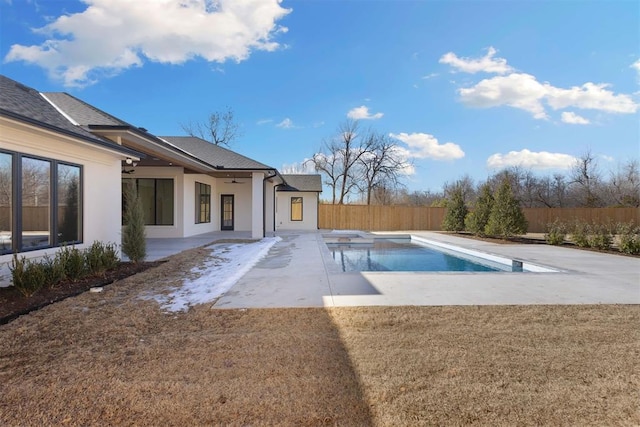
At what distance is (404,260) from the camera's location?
10.6 meters

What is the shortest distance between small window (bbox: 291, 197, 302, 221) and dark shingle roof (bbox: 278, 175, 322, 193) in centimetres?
72

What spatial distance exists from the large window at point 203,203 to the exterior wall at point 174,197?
1690 millimetres

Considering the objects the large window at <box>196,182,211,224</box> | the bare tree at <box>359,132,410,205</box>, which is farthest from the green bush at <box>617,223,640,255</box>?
the bare tree at <box>359,132,410,205</box>

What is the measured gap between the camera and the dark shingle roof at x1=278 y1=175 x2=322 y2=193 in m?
20.8

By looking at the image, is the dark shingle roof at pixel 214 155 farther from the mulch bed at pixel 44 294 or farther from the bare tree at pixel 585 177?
the bare tree at pixel 585 177

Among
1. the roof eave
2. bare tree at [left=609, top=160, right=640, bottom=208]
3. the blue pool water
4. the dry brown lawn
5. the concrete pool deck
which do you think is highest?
bare tree at [left=609, top=160, right=640, bottom=208]

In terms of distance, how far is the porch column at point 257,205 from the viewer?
13633 mm

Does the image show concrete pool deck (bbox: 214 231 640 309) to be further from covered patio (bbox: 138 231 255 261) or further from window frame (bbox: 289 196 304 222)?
window frame (bbox: 289 196 304 222)

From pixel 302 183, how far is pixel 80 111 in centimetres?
1456

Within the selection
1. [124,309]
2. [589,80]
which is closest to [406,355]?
[124,309]

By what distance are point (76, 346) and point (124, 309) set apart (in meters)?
1.23

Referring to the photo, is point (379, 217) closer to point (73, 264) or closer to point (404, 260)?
point (404, 260)

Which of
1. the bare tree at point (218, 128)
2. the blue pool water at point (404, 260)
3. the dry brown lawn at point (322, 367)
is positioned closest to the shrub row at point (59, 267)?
the dry brown lawn at point (322, 367)

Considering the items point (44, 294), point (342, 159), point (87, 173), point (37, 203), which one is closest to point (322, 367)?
point (44, 294)
